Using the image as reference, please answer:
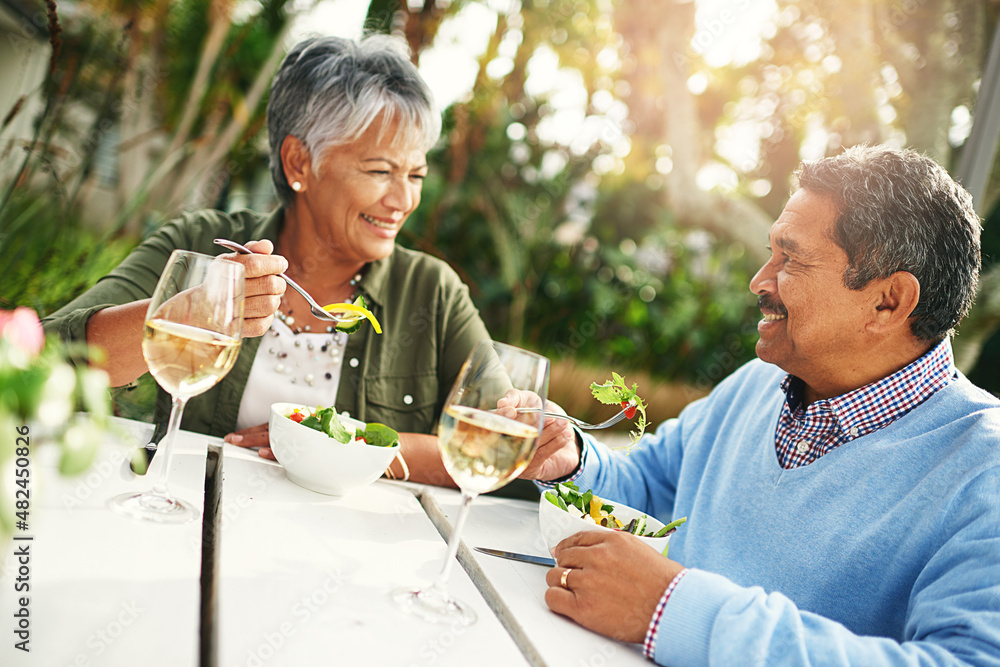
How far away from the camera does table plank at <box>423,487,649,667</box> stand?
3.16ft

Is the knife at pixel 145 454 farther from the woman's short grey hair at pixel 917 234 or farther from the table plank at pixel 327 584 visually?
the woman's short grey hair at pixel 917 234

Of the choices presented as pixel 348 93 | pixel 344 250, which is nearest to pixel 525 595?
pixel 344 250

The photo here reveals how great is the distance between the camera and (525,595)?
43.5 inches

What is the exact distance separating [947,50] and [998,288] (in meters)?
1.61

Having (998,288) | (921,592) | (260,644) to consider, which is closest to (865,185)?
(921,592)

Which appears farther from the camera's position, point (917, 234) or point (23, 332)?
point (917, 234)

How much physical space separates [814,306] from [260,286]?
46.1 inches

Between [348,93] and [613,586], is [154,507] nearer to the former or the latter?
[613,586]

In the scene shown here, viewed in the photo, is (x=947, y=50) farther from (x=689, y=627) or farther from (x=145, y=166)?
(x=145, y=166)

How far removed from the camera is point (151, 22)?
22.7ft

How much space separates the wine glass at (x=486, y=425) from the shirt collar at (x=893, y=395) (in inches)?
33.2

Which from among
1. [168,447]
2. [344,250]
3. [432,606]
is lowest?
[432,606]

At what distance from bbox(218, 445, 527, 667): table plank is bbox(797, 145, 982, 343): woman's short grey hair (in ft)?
3.55

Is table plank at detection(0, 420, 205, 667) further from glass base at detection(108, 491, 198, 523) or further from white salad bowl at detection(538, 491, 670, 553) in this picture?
white salad bowl at detection(538, 491, 670, 553)
